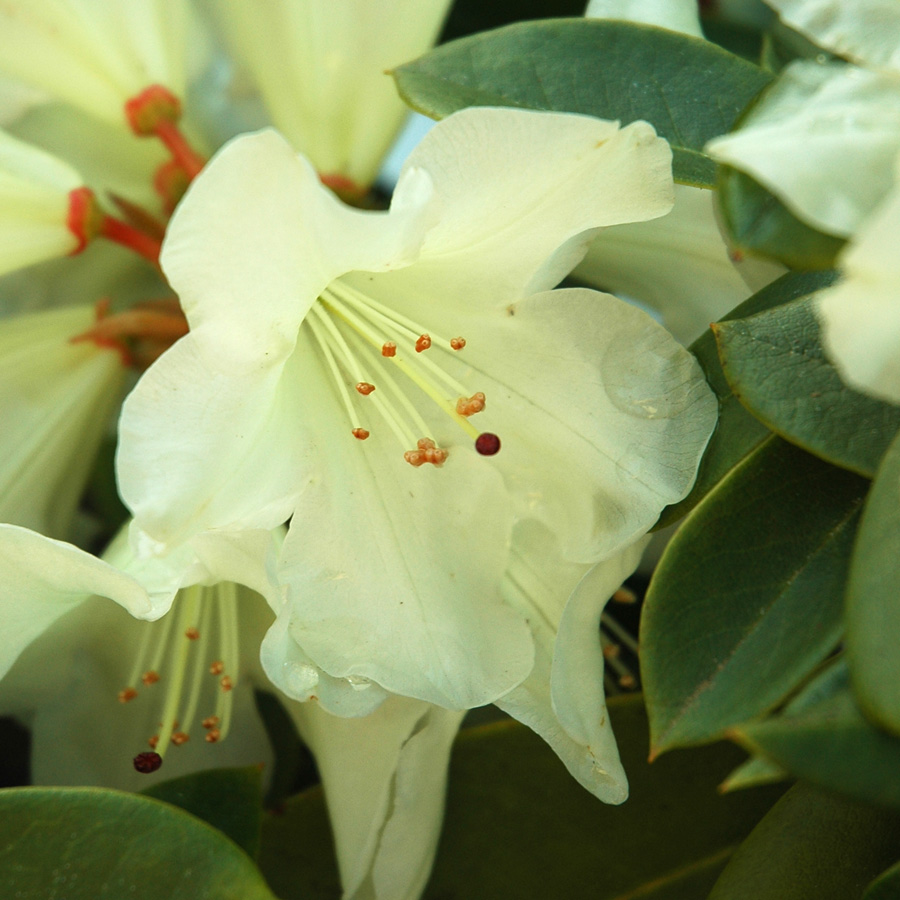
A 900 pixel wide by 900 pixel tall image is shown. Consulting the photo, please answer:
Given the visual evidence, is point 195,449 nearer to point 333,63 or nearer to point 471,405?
point 471,405

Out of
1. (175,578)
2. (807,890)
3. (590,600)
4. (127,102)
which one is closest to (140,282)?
(127,102)

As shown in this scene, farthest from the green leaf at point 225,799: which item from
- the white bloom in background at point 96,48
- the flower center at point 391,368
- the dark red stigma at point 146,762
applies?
the white bloom in background at point 96,48

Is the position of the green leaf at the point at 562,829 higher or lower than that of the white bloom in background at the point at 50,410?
lower

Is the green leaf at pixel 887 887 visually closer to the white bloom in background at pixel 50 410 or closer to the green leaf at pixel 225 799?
the green leaf at pixel 225 799

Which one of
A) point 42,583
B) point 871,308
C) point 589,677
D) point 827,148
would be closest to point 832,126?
point 827,148

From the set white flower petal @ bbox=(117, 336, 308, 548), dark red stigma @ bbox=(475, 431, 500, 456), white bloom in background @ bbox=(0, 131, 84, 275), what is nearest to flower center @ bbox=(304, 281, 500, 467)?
dark red stigma @ bbox=(475, 431, 500, 456)

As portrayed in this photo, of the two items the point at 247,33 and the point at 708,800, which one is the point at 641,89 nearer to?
the point at 247,33
